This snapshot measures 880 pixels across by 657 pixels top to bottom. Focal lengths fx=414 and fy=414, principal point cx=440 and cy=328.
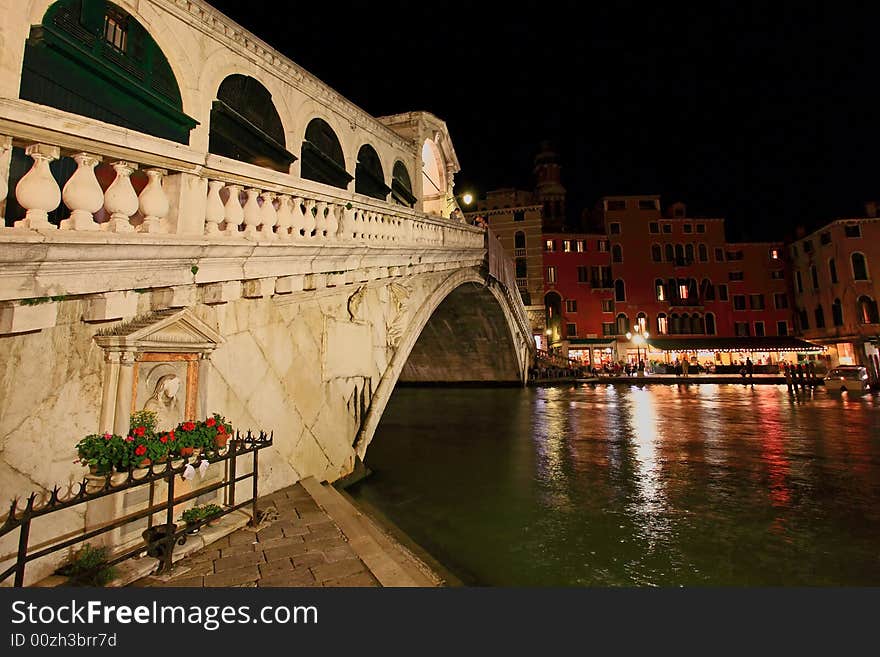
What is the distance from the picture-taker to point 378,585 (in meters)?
2.77

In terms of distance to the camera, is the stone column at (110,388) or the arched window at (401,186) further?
the arched window at (401,186)

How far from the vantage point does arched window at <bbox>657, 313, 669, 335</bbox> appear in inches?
1405

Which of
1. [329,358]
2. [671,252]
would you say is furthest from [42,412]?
[671,252]

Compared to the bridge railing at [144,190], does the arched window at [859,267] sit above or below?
above

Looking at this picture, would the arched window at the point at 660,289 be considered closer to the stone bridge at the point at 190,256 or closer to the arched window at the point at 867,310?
the arched window at the point at 867,310

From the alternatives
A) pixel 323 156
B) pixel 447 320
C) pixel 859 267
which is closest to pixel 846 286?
pixel 859 267

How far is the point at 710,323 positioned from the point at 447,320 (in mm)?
26271

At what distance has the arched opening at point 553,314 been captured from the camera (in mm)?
36438

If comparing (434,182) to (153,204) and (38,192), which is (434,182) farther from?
Result: (38,192)

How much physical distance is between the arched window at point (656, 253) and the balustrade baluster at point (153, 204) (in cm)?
3960

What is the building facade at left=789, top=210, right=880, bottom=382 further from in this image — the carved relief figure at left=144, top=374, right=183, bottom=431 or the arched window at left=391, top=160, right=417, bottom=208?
the carved relief figure at left=144, top=374, right=183, bottom=431

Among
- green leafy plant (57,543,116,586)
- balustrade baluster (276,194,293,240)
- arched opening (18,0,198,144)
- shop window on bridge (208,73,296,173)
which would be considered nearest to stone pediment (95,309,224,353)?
balustrade baluster (276,194,293,240)

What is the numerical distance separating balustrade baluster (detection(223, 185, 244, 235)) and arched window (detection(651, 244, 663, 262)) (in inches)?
1528

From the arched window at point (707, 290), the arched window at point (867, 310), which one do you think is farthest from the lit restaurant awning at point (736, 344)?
the arched window at point (707, 290)
